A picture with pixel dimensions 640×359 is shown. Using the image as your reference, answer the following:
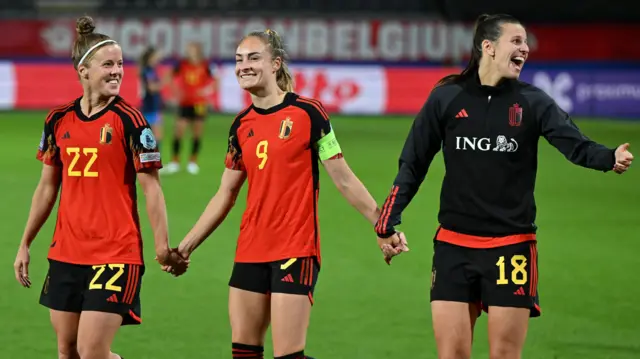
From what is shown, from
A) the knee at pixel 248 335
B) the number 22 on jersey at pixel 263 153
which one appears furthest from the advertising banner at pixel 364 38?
the knee at pixel 248 335

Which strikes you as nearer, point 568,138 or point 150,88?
point 568,138

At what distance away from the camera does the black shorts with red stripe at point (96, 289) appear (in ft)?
19.2

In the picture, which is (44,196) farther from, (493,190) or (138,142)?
(493,190)

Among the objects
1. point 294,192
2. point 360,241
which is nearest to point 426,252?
point 360,241

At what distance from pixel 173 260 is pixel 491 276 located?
1.80 m

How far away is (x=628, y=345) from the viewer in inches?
328

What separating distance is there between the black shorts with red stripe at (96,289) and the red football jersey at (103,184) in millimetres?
44

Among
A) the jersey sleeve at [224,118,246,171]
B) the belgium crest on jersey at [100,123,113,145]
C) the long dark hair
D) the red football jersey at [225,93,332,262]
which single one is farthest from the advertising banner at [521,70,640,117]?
the belgium crest on jersey at [100,123,113,145]

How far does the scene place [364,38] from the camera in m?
33.7

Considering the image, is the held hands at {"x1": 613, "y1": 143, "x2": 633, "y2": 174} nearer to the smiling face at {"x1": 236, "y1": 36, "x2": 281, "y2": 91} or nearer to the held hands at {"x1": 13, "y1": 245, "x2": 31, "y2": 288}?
the smiling face at {"x1": 236, "y1": 36, "x2": 281, "y2": 91}

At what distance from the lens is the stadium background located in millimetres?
8750

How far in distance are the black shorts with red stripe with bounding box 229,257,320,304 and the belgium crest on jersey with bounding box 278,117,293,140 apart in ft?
2.17

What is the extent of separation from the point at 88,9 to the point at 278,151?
2963 cm

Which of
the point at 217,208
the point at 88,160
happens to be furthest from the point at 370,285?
the point at 88,160
